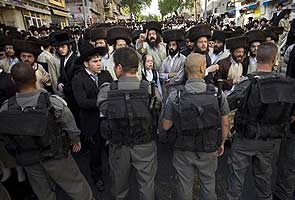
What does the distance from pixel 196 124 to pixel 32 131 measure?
4.91ft

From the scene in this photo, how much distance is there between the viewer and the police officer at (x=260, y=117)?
7.62 feet

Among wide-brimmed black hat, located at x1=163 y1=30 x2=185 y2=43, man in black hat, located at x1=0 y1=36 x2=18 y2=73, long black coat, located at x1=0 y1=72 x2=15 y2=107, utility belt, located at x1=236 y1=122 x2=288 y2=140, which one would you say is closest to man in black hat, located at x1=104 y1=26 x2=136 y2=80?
wide-brimmed black hat, located at x1=163 y1=30 x2=185 y2=43

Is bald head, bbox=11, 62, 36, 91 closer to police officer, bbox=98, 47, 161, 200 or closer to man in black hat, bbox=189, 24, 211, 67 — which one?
police officer, bbox=98, 47, 161, 200

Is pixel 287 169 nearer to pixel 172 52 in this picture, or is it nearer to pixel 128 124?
pixel 128 124

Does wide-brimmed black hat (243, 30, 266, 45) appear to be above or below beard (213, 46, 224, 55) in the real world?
above

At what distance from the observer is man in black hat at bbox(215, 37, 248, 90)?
381 centimetres

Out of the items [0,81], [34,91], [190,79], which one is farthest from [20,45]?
[190,79]

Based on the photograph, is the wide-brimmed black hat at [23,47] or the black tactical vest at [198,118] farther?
the wide-brimmed black hat at [23,47]

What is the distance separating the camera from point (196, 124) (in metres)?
2.27

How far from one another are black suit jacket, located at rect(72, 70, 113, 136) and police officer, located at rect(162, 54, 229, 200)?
123 cm

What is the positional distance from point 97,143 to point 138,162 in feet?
3.56

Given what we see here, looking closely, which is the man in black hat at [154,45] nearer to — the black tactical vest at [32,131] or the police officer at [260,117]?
the police officer at [260,117]

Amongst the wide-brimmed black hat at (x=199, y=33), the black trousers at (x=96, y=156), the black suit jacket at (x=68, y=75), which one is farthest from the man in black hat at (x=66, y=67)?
the wide-brimmed black hat at (x=199, y=33)

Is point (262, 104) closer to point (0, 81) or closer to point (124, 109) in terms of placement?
point (124, 109)
